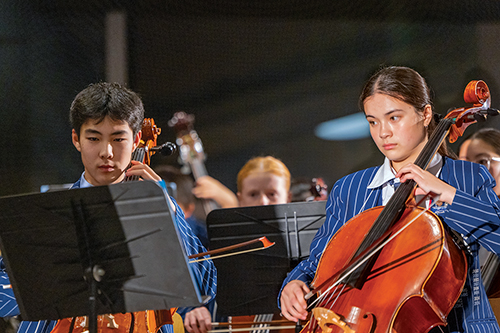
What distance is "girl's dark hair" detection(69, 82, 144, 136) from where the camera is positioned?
5.41ft

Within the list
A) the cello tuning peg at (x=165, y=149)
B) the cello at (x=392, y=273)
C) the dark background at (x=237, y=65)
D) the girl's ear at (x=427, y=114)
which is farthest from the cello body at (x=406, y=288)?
the dark background at (x=237, y=65)

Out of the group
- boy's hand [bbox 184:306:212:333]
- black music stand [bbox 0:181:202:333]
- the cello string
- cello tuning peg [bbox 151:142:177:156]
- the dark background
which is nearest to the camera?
black music stand [bbox 0:181:202:333]

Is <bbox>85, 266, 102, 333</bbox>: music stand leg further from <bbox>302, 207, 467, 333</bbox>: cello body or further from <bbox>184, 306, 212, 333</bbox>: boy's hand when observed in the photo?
<bbox>184, 306, 212, 333</bbox>: boy's hand

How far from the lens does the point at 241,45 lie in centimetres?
319

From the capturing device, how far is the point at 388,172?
1.52 meters

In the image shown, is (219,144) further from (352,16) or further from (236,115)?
(352,16)

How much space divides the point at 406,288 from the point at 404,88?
0.60 m

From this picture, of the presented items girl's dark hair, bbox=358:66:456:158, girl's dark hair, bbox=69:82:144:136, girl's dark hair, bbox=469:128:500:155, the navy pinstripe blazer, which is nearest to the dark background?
girl's dark hair, bbox=469:128:500:155

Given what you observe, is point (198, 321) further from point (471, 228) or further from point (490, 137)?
point (490, 137)

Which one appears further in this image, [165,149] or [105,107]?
[165,149]

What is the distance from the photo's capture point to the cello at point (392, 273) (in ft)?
3.89

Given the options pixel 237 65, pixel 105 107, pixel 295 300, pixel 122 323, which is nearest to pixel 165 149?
pixel 105 107

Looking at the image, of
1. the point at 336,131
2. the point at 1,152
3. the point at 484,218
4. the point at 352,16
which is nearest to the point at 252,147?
the point at 336,131

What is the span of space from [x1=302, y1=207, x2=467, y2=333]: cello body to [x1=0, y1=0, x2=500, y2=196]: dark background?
2.05m
